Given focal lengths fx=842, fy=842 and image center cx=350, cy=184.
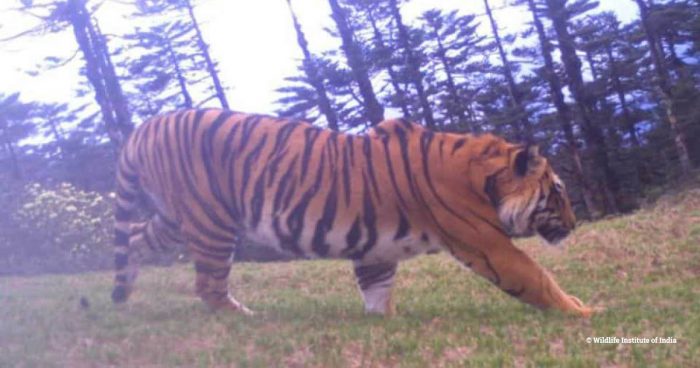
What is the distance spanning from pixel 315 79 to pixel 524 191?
19.6 meters

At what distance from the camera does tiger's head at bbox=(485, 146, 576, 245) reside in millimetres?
7207

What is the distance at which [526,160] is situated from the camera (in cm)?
720

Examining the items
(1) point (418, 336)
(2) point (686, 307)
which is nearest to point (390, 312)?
(1) point (418, 336)

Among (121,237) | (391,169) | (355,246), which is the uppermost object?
(121,237)

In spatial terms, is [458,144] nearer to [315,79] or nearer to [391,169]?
[391,169]

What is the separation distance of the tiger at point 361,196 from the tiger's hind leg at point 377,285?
10mm

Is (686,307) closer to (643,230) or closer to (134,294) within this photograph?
(643,230)

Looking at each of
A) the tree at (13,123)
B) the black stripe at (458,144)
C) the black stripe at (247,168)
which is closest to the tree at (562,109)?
the black stripe at (458,144)

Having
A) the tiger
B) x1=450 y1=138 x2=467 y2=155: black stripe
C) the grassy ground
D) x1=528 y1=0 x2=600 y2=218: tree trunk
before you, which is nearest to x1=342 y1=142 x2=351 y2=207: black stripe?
the tiger

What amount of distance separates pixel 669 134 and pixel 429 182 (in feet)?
99.4

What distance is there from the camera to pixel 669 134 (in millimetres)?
34781

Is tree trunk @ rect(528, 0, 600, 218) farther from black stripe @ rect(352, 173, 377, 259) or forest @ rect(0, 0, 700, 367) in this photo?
black stripe @ rect(352, 173, 377, 259)

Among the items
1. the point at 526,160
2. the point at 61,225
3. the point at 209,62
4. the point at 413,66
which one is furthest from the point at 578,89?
the point at 526,160

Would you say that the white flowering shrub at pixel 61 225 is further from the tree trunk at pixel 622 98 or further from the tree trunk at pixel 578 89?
the tree trunk at pixel 622 98
